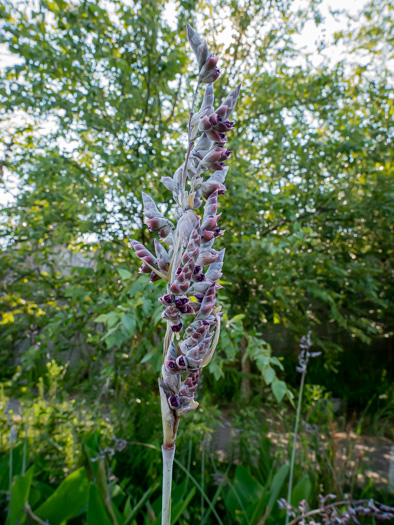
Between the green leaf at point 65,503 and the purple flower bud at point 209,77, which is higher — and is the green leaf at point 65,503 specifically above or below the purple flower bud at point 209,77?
below

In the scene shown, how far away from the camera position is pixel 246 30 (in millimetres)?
3426

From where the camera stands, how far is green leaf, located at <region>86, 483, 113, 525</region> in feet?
4.80

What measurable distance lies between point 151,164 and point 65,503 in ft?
7.16

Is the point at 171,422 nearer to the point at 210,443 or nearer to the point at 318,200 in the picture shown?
the point at 210,443

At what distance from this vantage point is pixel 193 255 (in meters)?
0.52

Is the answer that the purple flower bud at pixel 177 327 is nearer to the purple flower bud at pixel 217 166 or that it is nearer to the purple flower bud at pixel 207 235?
the purple flower bud at pixel 207 235

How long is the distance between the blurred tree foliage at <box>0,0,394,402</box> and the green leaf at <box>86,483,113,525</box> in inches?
30.9

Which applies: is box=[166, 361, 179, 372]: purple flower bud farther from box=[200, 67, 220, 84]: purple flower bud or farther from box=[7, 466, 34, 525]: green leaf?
box=[7, 466, 34, 525]: green leaf

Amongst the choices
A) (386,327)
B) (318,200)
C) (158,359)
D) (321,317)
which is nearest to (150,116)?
(318,200)

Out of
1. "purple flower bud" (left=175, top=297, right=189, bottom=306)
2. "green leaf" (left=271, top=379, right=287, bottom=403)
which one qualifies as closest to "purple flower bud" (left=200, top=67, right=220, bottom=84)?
"purple flower bud" (left=175, top=297, right=189, bottom=306)

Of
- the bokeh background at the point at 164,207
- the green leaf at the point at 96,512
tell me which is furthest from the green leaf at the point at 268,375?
the green leaf at the point at 96,512

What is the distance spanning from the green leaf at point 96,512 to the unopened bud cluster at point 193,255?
1269 mm

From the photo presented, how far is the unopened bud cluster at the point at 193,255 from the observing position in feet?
1.71

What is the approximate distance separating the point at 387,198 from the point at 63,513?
325 cm
